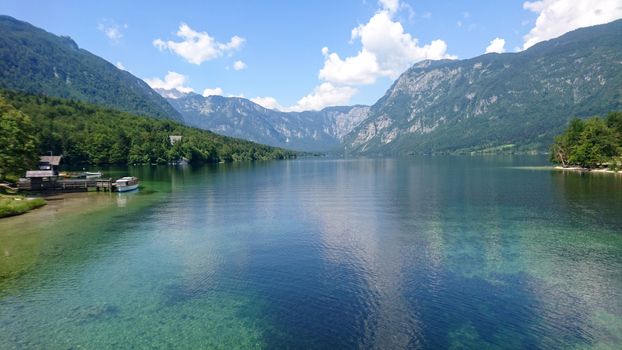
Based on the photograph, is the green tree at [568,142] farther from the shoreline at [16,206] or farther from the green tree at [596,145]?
the shoreline at [16,206]

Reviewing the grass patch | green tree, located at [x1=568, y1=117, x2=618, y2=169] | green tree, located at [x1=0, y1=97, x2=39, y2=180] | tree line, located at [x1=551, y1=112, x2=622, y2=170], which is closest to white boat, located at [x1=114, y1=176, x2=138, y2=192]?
green tree, located at [x1=0, y1=97, x2=39, y2=180]

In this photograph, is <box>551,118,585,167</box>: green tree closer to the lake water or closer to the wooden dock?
the lake water

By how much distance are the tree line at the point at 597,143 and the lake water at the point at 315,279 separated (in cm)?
9122

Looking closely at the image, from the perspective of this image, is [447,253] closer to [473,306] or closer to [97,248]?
[473,306]

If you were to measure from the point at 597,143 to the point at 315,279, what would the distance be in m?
152

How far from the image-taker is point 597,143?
14050cm

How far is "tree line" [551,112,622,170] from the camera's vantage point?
13812 cm

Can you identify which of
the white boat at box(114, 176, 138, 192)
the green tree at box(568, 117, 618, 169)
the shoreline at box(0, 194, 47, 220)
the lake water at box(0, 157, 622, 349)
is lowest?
the lake water at box(0, 157, 622, 349)

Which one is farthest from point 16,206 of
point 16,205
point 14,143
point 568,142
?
point 568,142

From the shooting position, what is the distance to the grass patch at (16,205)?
6234 centimetres

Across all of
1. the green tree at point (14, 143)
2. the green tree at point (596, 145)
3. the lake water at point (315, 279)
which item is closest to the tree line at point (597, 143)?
the green tree at point (596, 145)

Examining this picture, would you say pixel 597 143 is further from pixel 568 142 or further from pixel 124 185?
pixel 124 185

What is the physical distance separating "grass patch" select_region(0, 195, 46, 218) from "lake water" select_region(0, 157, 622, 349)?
12.5ft

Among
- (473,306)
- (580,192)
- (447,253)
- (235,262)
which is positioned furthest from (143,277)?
(580,192)
